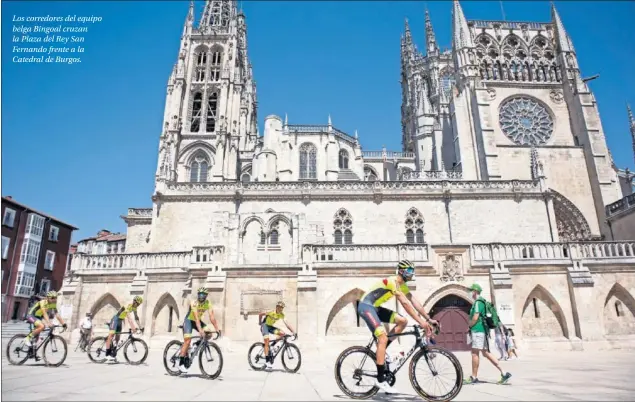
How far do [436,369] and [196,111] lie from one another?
48472 millimetres

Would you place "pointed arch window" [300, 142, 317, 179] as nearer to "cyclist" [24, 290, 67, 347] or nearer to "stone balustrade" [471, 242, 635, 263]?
"stone balustrade" [471, 242, 635, 263]

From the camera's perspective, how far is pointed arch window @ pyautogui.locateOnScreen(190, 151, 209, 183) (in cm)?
4434

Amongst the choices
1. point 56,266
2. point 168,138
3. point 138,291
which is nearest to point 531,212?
point 138,291

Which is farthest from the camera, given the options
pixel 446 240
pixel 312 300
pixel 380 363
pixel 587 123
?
pixel 587 123

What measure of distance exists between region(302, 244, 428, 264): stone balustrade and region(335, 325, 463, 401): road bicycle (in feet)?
33.9

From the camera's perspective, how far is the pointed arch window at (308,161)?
41.4 meters

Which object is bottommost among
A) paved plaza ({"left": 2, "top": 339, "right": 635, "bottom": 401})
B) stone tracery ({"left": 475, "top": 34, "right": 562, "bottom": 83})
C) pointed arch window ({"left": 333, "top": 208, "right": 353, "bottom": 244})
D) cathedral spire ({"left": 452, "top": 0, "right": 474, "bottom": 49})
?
paved plaza ({"left": 2, "top": 339, "right": 635, "bottom": 401})

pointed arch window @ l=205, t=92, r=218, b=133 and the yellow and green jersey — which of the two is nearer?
the yellow and green jersey

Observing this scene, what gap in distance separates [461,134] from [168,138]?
29866 millimetres

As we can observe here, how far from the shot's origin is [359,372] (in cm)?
591

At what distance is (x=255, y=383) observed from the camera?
7.39 meters

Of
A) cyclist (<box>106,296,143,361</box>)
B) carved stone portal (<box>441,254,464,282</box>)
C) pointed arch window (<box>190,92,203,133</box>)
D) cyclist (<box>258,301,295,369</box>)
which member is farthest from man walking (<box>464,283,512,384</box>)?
pointed arch window (<box>190,92,203,133</box>)

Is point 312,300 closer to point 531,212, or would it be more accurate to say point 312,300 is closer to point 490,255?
point 490,255

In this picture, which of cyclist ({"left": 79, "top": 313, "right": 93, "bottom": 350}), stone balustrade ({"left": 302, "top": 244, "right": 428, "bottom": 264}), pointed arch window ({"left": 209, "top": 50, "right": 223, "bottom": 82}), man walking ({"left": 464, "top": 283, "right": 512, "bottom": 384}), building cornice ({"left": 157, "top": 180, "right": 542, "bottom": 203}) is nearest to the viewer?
man walking ({"left": 464, "top": 283, "right": 512, "bottom": 384})
